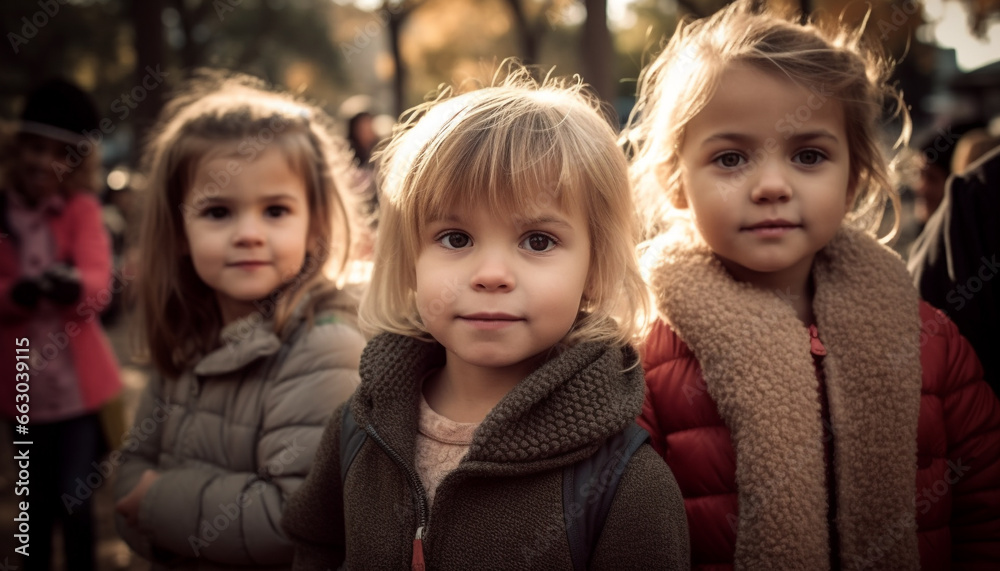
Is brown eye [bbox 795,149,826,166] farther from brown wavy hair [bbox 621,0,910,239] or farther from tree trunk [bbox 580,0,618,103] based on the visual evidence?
tree trunk [bbox 580,0,618,103]

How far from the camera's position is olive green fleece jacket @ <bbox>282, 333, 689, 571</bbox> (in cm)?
151

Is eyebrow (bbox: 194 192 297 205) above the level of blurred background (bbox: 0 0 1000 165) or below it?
below

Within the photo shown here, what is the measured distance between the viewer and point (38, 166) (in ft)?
12.1

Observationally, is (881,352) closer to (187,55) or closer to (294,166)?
(294,166)

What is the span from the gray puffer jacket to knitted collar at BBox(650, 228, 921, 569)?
1.05 metres

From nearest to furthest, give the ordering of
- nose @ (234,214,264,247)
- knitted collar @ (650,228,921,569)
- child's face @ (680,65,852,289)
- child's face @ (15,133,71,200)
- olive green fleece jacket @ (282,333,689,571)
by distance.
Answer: olive green fleece jacket @ (282,333,689,571), knitted collar @ (650,228,921,569), child's face @ (680,65,852,289), nose @ (234,214,264,247), child's face @ (15,133,71,200)

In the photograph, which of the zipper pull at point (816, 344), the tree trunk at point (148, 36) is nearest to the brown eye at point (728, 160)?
the zipper pull at point (816, 344)

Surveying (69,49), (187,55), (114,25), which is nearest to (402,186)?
(187,55)

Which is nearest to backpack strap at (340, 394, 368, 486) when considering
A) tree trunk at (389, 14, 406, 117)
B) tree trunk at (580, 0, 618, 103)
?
tree trunk at (580, 0, 618, 103)

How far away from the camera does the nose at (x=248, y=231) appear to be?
2271 millimetres

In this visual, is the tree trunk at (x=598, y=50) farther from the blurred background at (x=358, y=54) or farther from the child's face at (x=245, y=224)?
the child's face at (x=245, y=224)

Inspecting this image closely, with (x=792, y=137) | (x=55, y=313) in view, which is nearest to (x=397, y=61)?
(x=55, y=313)

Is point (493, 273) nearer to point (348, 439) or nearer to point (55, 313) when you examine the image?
point (348, 439)

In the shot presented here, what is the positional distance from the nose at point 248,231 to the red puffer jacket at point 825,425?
123cm
